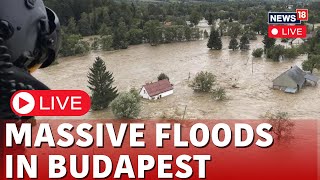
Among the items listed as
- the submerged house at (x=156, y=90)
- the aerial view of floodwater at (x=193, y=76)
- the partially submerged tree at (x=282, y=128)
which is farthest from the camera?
the submerged house at (x=156, y=90)

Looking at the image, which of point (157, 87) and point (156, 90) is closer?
point (156, 90)

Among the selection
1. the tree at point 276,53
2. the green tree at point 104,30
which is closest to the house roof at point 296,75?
the tree at point 276,53

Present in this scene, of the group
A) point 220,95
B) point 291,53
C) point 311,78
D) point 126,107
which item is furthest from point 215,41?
point 126,107

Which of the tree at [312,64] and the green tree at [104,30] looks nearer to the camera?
the tree at [312,64]

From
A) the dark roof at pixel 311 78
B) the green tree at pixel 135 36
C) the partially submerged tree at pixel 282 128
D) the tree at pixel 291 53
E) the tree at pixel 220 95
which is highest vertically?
the green tree at pixel 135 36

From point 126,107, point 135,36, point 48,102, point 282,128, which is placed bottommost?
point 282,128

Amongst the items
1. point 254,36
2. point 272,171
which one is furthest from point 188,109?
point 254,36

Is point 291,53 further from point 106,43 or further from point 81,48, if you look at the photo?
point 81,48

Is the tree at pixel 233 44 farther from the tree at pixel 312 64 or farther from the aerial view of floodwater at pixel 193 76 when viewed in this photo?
the tree at pixel 312 64
